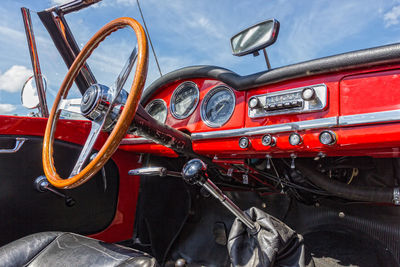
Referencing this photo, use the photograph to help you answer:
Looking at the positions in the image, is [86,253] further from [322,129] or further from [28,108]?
[28,108]

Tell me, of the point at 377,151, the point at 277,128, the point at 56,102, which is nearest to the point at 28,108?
the point at 56,102

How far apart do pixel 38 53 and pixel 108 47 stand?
2.63 feet

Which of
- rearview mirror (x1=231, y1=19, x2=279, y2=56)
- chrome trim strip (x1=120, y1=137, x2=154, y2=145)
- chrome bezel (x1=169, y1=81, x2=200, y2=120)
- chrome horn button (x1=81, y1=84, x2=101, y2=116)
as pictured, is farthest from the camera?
chrome trim strip (x1=120, y1=137, x2=154, y2=145)

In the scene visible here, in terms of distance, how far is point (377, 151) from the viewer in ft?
3.58

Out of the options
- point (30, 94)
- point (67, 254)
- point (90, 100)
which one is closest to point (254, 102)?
point (90, 100)

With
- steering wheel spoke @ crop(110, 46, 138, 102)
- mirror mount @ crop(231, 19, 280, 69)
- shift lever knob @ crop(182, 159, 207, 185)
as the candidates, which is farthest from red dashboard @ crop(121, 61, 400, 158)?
steering wheel spoke @ crop(110, 46, 138, 102)

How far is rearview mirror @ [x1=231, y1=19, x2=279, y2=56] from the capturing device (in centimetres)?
128

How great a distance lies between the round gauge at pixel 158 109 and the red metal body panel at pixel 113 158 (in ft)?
1.12

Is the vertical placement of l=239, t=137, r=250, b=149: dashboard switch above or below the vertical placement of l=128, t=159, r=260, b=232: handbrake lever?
above

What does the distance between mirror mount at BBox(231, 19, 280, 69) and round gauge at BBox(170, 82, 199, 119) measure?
1.01 feet

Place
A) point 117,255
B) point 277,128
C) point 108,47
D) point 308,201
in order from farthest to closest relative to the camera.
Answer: point 308,201 < point 108,47 < point 277,128 < point 117,255

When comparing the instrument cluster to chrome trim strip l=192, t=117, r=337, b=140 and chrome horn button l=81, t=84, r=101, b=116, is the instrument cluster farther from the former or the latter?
chrome horn button l=81, t=84, r=101, b=116

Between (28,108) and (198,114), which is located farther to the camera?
(28,108)

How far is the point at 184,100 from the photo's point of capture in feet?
5.44
